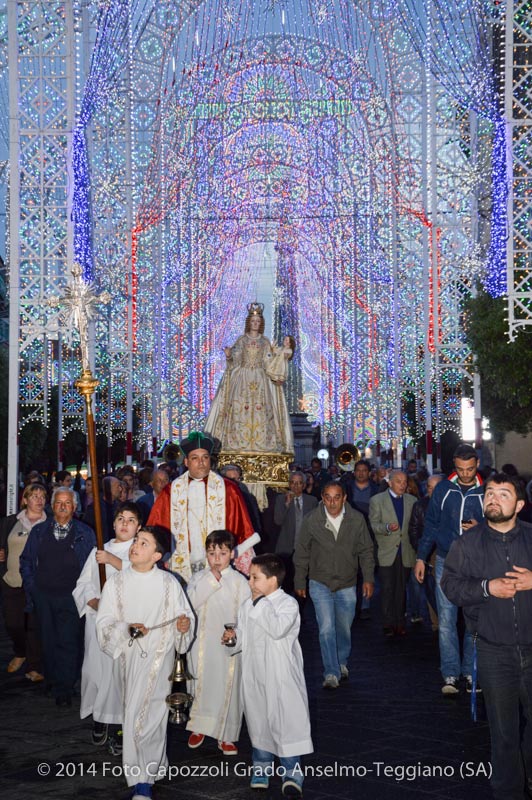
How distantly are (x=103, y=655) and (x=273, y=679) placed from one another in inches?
68.1

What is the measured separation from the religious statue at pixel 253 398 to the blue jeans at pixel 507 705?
10.0 m

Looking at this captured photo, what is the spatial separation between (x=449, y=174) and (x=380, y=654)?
15.3m

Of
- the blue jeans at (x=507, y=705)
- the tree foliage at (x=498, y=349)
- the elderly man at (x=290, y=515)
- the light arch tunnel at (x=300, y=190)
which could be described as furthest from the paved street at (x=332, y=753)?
the light arch tunnel at (x=300, y=190)

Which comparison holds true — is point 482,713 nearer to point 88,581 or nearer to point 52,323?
point 88,581

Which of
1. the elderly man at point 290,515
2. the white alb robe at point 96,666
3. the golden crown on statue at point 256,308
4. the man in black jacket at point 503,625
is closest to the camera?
the man in black jacket at point 503,625

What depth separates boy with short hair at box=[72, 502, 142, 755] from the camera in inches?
327

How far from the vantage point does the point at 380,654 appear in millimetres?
12383

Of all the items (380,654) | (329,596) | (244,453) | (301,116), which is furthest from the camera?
(301,116)

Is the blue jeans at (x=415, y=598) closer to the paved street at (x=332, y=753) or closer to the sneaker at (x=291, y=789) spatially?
the paved street at (x=332, y=753)

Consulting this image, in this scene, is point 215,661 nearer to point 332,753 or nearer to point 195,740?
point 195,740

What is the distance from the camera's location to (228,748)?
8203 mm

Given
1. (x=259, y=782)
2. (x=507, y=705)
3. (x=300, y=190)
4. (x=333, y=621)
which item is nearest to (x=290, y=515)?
(x=333, y=621)

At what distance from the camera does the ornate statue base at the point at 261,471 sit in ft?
53.8

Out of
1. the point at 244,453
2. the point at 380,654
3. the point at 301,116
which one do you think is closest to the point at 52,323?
the point at 244,453
